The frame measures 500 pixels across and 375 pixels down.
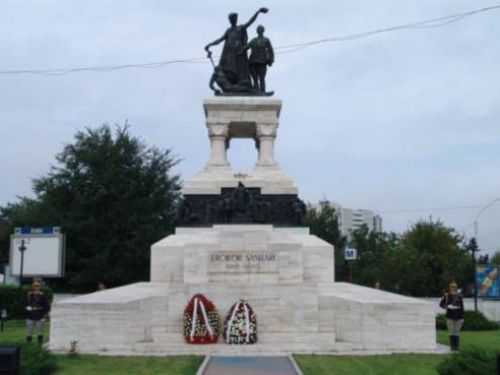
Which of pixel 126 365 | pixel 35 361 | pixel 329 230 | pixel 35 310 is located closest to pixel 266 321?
pixel 126 365

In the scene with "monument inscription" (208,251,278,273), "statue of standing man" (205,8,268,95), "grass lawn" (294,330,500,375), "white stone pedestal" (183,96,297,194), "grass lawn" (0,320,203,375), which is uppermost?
"statue of standing man" (205,8,268,95)

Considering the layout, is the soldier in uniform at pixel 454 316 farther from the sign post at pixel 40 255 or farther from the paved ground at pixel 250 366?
the sign post at pixel 40 255

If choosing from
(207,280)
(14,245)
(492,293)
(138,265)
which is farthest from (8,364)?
(138,265)

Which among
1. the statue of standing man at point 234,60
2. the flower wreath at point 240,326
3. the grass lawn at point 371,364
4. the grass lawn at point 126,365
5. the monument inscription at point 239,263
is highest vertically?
the statue of standing man at point 234,60

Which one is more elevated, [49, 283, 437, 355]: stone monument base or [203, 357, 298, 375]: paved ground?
[49, 283, 437, 355]: stone monument base

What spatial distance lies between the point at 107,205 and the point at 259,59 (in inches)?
763

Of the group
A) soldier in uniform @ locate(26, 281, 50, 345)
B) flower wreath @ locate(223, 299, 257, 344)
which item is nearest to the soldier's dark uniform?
flower wreath @ locate(223, 299, 257, 344)

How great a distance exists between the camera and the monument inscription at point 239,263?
1919 cm

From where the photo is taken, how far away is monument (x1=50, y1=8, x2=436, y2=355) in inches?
640

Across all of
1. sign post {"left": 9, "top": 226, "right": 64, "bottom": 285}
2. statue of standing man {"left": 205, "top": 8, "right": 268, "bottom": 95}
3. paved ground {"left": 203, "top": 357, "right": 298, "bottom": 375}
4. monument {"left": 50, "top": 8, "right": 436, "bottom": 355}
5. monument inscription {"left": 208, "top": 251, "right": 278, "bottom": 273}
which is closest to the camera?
paved ground {"left": 203, "top": 357, "right": 298, "bottom": 375}

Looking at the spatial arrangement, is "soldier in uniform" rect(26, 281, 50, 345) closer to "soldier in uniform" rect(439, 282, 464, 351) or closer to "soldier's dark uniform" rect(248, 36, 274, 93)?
"soldier in uniform" rect(439, 282, 464, 351)

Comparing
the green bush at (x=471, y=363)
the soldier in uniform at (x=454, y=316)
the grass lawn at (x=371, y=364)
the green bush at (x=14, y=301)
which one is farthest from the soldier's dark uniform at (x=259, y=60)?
the green bush at (x=471, y=363)

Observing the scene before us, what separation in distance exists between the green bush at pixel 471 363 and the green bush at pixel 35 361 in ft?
20.4

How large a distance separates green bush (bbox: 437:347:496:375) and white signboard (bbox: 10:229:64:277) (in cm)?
2408
